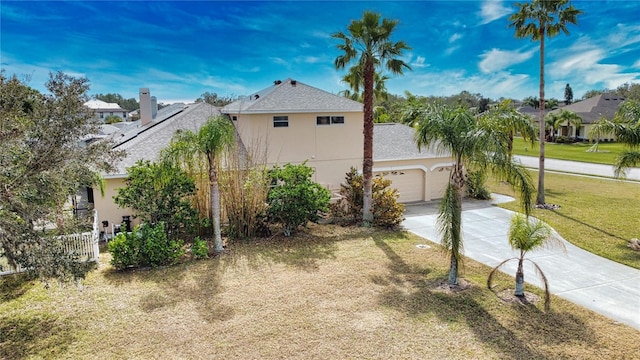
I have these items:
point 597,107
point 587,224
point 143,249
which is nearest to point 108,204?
point 143,249

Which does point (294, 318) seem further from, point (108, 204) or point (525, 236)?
point (108, 204)

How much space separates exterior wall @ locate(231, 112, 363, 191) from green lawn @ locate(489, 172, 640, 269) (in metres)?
8.61

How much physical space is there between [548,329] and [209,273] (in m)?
8.77

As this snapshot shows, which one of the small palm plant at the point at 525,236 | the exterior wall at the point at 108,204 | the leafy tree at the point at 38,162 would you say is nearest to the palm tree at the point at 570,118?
the small palm plant at the point at 525,236

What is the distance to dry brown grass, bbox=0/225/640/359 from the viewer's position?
7.30 metres

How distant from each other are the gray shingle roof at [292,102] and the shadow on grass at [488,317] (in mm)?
9512

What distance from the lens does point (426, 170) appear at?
20750 mm

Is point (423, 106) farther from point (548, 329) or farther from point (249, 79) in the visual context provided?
point (249, 79)

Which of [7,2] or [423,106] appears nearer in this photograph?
[423,106]

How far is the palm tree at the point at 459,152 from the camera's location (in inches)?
356

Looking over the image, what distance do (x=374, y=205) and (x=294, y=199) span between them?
3.74 meters

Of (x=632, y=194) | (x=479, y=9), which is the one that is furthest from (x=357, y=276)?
(x=479, y=9)

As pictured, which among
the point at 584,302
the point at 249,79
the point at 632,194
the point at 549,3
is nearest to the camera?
the point at 584,302

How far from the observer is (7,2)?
47.1 ft
